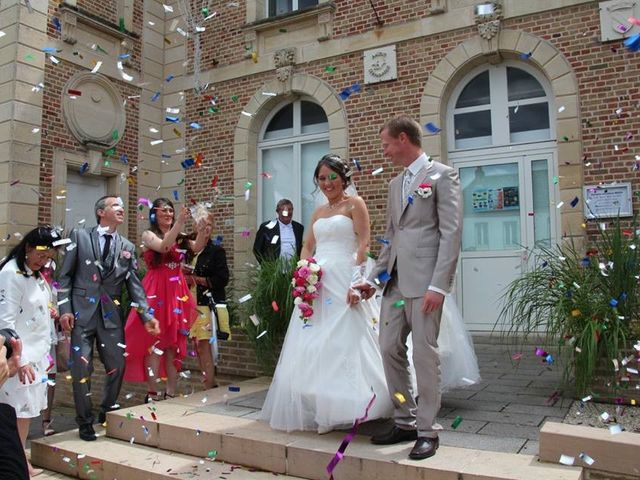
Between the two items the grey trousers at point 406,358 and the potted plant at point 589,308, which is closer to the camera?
the grey trousers at point 406,358

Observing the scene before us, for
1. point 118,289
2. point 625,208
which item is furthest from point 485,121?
point 118,289

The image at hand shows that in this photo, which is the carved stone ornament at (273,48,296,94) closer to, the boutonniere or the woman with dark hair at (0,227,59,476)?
the woman with dark hair at (0,227,59,476)

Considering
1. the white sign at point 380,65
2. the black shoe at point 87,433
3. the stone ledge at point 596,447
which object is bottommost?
the black shoe at point 87,433

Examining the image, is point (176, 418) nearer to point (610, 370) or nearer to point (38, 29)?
point (610, 370)

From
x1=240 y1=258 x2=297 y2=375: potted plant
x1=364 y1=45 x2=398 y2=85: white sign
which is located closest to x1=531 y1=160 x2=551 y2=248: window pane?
x1=364 y1=45 x2=398 y2=85: white sign

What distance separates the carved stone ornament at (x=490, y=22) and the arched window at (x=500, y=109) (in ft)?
1.80

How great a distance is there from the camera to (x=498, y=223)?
868 cm

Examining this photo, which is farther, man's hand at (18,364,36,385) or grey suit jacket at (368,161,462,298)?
man's hand at (18,364,36,385)

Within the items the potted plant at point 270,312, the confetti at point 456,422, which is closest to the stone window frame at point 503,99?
the potted plant at point 270,312

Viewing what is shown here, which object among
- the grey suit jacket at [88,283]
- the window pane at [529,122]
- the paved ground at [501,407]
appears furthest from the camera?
the window pane at [529,122]

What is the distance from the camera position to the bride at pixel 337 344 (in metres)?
3.76

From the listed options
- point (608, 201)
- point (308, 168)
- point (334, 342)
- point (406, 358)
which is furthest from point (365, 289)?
point (308, 168)

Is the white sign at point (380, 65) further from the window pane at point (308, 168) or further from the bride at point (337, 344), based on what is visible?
the bride at point (337, 344)

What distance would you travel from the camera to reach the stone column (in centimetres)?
907
